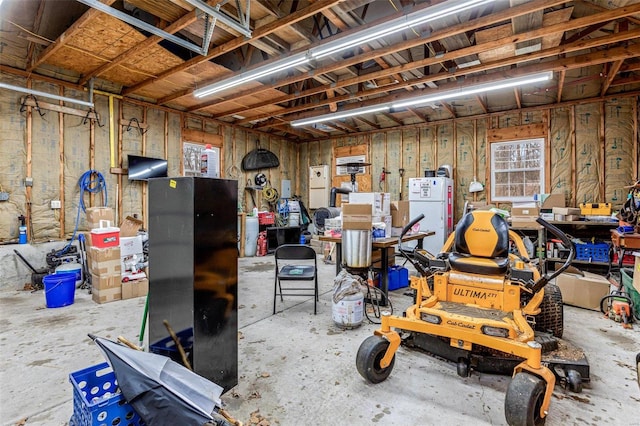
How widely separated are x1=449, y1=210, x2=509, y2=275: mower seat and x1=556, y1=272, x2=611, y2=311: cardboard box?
1925mm

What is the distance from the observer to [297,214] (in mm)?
8578

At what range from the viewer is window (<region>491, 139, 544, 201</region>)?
673cm

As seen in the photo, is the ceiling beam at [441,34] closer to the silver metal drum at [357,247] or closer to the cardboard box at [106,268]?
the silver metal drum at [357,247]

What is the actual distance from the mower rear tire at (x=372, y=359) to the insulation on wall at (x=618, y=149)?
646 cm

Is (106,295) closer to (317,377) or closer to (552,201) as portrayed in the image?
(317,377)

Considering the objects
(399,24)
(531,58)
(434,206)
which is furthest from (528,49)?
(434,206)

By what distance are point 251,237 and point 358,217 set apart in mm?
4686

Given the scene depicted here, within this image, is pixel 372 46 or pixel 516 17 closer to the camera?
pixel 516 17

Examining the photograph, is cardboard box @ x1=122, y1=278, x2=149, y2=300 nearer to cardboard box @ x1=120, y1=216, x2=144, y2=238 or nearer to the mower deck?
cardboard box @ x1=120, y1=216, x2=144, y2=238

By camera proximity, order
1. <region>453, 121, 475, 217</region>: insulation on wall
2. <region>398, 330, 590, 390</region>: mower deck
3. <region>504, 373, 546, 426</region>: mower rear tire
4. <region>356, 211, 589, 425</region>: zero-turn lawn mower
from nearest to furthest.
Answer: <region>504, 373, 546, 426</region>: mower rear tire < <region>356, 211, 589, 425</region>: zero-turn lawn mower < <region>398, 330, 590, 390</region>: mower deck < <region>453, 121, 475, 217</region>: insulation on wall

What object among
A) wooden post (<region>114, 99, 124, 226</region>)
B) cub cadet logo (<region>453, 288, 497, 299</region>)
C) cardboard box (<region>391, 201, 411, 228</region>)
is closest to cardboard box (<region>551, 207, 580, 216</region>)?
cardboard box (<region>391, 201, 411, 228</region>)

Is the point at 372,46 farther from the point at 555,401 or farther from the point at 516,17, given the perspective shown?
the point at 555,401

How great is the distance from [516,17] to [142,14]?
16.0ft

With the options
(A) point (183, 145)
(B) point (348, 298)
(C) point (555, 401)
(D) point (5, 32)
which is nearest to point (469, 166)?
(B) point (348, 298)
